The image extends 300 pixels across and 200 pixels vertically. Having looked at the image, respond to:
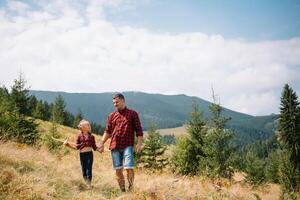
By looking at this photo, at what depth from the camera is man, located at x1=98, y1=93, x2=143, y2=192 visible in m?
8.45

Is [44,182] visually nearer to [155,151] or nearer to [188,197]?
[188,197]

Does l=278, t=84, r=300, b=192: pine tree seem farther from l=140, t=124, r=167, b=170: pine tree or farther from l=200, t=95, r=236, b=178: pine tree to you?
l=200, t=95, r=236, b=178: pine tree

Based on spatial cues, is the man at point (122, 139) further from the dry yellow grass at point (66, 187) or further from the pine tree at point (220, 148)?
the pine tree at point (220, 148)

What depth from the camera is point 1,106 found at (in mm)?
20594

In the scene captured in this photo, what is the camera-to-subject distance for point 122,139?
28.2ft

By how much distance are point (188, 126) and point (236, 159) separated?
530 cm

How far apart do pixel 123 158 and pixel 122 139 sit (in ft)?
1.89

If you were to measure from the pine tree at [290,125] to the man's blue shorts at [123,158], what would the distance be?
34156 mm

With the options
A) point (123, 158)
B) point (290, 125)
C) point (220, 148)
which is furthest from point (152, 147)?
point (290, 125)

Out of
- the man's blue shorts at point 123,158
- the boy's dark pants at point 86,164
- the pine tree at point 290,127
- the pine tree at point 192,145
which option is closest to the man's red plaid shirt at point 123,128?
the man's blue shorts at point 123,158

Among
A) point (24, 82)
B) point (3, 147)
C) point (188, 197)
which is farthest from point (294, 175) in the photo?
point (3, 147)

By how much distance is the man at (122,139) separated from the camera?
845 centimetres

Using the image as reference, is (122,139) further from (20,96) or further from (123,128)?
(20,96)

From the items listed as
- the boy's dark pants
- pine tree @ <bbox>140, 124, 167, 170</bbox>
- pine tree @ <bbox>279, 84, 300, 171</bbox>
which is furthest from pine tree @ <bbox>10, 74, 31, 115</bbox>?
pine tree @ <bbox>279, 84, 300, 171</bbox>
